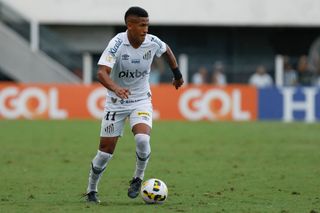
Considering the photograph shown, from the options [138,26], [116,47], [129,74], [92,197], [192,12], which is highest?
[192,12]

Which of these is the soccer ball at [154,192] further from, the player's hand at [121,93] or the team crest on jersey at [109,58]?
the team crest on jersey at [109,58]

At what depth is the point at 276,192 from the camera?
41.6ft

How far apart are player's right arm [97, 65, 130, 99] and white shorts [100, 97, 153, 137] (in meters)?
0.53

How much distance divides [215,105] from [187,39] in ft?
31.0

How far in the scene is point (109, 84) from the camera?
1097 cm

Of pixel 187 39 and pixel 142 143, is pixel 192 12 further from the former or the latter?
pixel 142 143

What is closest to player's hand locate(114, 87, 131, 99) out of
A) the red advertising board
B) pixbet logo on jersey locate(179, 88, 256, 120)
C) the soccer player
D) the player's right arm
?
the player's right arm

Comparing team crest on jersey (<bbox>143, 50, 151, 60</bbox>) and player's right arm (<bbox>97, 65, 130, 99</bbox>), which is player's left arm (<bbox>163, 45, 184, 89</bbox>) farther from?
player's right arm (<bbox>97, 65, 130, 99</bbox>)

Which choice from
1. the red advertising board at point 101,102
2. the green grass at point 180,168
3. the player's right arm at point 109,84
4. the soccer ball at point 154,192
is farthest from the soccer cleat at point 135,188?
the red advertising board at point 101,102

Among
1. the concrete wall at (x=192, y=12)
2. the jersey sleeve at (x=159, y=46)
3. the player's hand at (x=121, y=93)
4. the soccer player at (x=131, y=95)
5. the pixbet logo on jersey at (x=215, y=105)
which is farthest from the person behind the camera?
the concrete wall at (x=192, y=12)

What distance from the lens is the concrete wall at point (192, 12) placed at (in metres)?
36.5

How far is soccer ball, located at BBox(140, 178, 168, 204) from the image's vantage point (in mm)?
11234

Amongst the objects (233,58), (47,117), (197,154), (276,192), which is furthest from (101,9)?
(276,192)

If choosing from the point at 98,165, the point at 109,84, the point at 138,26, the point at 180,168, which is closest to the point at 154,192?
the point at 98,165
